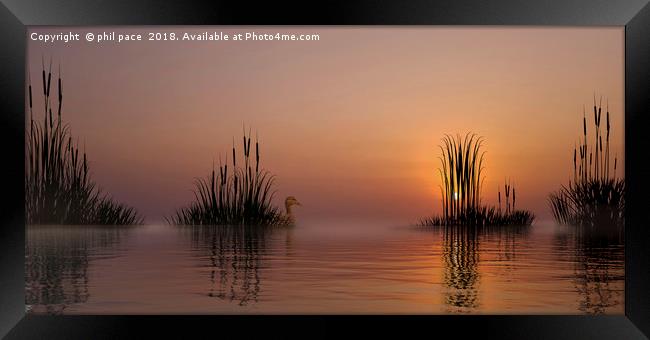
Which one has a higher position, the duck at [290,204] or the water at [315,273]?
the duck at [290,204]

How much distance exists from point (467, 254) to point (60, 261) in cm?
231

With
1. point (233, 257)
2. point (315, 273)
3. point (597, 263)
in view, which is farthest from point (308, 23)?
point (597, 263)

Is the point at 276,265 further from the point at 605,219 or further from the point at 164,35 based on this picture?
the point at 605,219

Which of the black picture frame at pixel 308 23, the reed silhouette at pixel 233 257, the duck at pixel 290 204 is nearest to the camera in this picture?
the black picture frame at pixel 308 23

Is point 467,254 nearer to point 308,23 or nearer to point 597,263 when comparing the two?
point 597,263

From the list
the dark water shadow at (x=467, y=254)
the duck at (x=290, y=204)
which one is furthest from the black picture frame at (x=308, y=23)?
the duck at (x=290, y=204)

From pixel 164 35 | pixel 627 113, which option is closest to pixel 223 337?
pixel 164 35

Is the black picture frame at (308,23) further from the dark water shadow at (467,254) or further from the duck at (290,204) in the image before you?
the duck at (290,204)

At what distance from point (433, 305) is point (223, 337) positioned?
939mm

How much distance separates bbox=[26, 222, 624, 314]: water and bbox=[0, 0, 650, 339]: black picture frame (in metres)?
0.07

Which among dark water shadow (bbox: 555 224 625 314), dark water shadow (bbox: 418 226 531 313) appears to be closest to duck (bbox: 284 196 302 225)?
dark water shadow (bbox: 418 226 531 313)

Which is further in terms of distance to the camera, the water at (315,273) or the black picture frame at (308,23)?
the water at (315,273)

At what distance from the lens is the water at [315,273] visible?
3.70 meters

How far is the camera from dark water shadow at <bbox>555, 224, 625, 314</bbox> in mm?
3744
